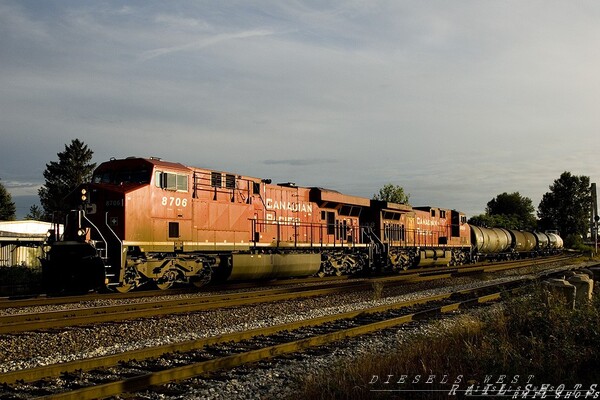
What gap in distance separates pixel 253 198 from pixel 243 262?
269 centimetres

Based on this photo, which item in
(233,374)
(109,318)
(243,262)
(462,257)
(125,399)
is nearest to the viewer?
(125,399)

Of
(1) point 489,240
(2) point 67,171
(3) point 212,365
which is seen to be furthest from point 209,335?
(2) point 67,171

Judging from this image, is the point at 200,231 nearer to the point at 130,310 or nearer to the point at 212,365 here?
the point at 130,310

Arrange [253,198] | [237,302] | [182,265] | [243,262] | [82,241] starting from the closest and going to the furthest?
[237,302], [82,241], [182,265], [243,262], [253,198]

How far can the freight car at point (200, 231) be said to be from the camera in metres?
15.4

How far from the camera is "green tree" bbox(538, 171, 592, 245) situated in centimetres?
9662

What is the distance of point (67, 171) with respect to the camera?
228 ft

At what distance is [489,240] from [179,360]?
37540 mm

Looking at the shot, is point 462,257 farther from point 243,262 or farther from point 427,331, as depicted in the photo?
point 427,331

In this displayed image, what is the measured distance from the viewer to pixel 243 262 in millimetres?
18844

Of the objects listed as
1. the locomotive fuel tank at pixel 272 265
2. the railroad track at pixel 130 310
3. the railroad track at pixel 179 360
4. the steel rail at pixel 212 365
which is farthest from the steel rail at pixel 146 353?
the locomotive fuel tank at pixel 272 265

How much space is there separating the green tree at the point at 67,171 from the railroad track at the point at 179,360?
62.6 meters

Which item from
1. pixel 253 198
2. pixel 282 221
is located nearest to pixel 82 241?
pixel 253 198

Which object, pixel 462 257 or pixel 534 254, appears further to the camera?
pixel 534 254
